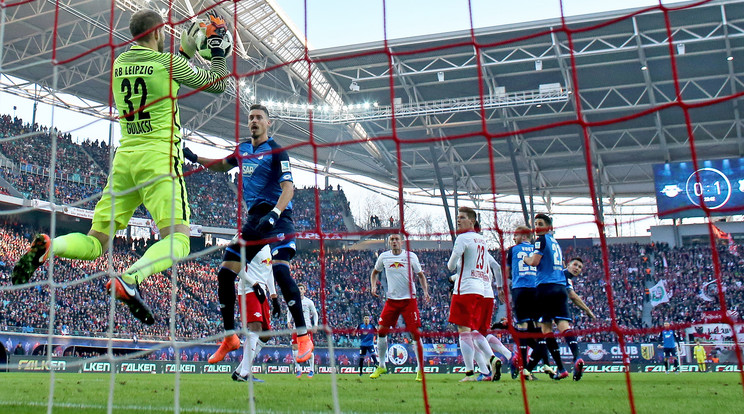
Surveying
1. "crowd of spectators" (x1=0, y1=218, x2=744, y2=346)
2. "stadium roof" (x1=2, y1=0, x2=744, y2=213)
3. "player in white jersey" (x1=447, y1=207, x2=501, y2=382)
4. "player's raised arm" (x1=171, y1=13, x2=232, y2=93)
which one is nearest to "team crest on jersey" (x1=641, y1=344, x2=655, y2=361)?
"crowd of spectators" (x1=0, y1=218, x2=744, y2=346)

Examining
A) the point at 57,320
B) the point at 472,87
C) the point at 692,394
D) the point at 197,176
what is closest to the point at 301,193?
the point at 197,176

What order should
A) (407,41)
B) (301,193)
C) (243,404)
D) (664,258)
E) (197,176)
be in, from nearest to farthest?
(243,404)
(407,41)
(664,258)
(197,176)
(301,193)

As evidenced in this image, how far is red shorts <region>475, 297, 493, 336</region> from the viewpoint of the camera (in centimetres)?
706

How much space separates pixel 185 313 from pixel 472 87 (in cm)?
1382

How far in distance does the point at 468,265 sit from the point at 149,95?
12.7 feet

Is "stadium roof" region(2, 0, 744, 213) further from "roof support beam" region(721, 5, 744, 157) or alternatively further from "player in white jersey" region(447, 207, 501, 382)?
"player in white jersey" region(447, 207, 501, 382)

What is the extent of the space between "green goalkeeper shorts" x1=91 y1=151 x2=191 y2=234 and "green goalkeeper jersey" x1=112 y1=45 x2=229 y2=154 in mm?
107

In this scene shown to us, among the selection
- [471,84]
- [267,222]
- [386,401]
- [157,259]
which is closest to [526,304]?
[386,401]

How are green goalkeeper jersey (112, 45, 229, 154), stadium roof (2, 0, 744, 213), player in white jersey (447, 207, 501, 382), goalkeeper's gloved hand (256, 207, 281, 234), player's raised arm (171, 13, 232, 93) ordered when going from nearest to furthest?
green goalkeeper jersey (112, 45, 229, 154), player's raised arm (171, 13, 232, 93), goalkeeper's gloved hand (256, 207, 281, 234), player in white jersey (447, 207, 501, 382), stadium roof (2, 0, 744, 213)

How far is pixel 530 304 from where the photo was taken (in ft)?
26.8

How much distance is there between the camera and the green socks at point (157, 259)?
399 centimetres

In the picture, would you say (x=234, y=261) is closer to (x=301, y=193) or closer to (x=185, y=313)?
(x=185, y=313)

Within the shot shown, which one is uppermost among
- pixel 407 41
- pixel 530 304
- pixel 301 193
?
pixel 407 41

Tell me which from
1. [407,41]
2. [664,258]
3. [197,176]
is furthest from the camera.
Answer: [197,176]
